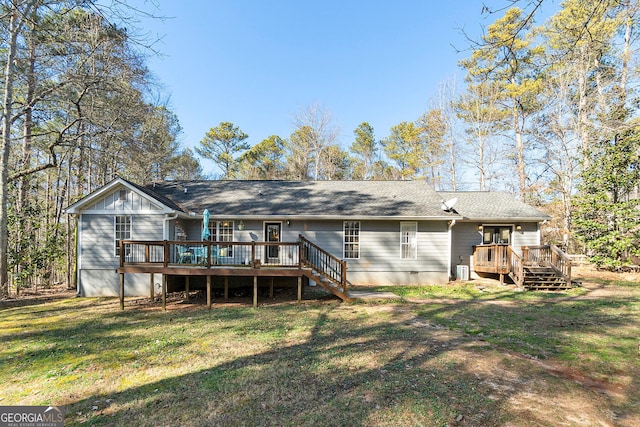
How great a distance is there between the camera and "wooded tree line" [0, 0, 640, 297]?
27.7 ft

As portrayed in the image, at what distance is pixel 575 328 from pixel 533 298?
3239mm

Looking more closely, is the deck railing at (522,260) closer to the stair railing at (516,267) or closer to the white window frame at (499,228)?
the stair railing at (516,267)

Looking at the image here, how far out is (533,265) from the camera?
1094cm

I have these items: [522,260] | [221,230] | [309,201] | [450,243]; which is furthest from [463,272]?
[221,230]

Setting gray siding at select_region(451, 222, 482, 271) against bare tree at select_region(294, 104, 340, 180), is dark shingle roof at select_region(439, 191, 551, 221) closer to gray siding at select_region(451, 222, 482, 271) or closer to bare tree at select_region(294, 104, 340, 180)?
gray siding at select_region(451, 222, 482, 271)

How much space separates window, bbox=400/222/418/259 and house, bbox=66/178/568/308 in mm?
40

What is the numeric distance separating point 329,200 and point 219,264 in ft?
17.9

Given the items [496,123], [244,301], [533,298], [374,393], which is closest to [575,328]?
[533,298]

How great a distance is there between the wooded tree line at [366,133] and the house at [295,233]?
2.80 m

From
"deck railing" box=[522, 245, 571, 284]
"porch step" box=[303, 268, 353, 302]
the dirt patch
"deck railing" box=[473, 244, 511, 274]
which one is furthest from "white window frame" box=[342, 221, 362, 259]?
the dirt patch

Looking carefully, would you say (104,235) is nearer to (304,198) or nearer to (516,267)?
(304,198)

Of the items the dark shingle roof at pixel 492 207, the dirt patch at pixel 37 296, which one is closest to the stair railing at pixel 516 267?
the dark shingle roof at pixel 492 207

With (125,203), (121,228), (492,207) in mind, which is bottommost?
(121,228)

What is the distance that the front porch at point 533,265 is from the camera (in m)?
10.5
